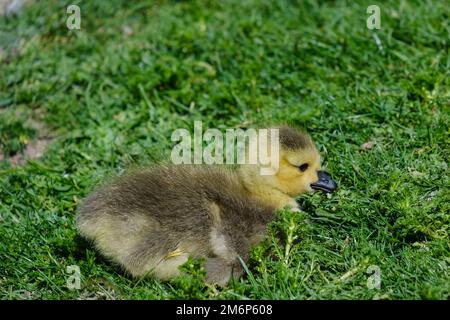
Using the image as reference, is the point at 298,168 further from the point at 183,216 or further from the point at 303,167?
the point at 183,216

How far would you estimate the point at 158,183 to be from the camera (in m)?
3.53

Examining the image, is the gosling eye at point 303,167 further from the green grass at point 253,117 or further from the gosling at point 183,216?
the green grass at point 253,117

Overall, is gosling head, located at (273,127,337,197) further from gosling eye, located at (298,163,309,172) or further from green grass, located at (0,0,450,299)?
green grass, located at (0,0,450,299)

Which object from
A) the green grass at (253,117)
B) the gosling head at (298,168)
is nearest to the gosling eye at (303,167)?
the gosling head at (298,168)

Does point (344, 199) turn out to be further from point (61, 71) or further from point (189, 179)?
point (61, 71)

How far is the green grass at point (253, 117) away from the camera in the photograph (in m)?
3.41

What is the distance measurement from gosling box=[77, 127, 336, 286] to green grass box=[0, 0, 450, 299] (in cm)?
11

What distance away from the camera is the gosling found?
133 inches

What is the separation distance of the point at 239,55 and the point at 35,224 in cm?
191

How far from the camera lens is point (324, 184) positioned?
3.70 m

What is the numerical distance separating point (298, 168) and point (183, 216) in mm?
609

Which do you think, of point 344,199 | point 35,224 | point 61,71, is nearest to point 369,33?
point 344,199
